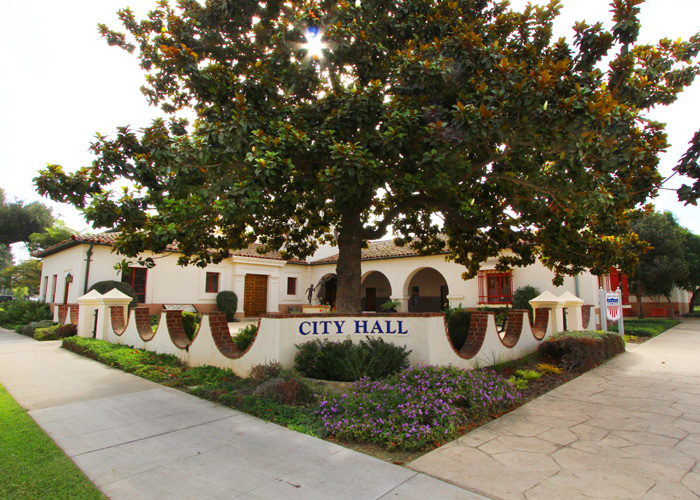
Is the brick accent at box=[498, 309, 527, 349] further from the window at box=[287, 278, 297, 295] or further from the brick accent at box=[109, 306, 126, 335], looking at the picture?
the window at box=[287, 278, 297, 295]

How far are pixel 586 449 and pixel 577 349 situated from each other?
479 centimetres

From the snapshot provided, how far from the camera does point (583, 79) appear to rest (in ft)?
18.4

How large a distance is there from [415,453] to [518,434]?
1.34m

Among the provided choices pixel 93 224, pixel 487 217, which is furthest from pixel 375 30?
pixel 93 224

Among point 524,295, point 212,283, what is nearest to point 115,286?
point 212,283

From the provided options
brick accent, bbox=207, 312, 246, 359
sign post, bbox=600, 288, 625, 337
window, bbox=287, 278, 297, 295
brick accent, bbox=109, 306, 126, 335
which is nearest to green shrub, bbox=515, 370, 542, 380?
sign post, bbox=600, 288, 625, 337

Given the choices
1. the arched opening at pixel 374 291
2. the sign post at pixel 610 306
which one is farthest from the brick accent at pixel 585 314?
the arched opening at pixel 374 291

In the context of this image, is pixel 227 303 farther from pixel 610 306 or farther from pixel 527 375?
pixel 610 306

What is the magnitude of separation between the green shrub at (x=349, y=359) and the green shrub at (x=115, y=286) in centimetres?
1206

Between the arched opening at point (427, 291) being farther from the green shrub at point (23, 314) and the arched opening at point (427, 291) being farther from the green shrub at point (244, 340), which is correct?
the green shrub at point (23, 314)

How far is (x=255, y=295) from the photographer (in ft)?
73.0

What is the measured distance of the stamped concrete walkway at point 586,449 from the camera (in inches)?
126

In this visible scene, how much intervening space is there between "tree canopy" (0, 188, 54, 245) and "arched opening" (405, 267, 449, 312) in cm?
3203

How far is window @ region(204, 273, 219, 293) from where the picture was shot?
2016cm
